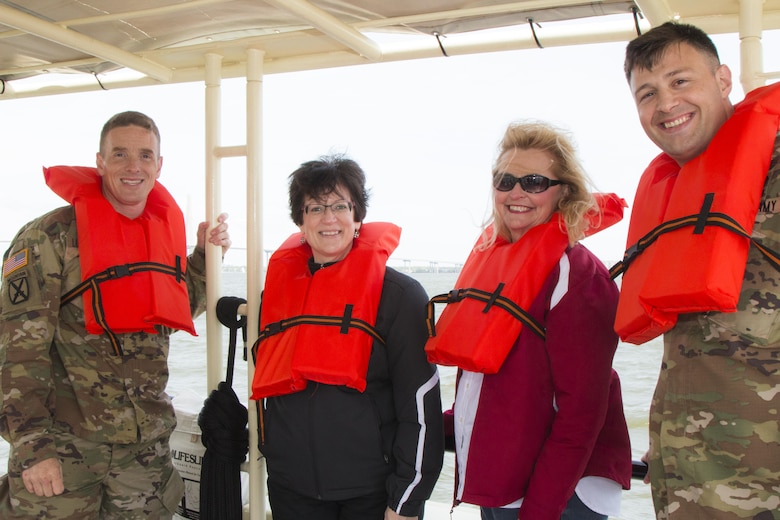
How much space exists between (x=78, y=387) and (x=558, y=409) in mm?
1732

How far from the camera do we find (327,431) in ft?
6.87

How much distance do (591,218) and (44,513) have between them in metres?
2.13

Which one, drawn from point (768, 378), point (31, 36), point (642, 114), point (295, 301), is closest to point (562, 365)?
point (768, 378)

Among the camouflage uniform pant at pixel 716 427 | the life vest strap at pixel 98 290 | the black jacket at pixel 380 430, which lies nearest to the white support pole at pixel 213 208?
the life vest strap at pixel 98 290

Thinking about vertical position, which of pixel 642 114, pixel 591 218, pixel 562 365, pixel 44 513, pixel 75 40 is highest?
pixel 75 40

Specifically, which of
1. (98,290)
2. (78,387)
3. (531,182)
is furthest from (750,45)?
(78,387)

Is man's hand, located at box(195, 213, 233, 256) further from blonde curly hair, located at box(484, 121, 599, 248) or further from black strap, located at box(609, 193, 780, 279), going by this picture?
black strap, located at box(609, 193, 780, 279)

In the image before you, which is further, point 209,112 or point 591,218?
point 209,112

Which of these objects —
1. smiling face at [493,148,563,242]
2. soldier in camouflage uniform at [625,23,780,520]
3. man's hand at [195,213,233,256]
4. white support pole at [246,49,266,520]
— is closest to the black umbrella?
white support pole at [246,49,266,520]

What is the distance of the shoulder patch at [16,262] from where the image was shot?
2.34 m

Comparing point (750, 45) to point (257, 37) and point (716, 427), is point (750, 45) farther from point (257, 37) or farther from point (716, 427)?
point (257, 37)

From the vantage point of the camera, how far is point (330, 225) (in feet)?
7.28

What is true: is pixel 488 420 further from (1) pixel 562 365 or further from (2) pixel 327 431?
(2) pixel 327 431

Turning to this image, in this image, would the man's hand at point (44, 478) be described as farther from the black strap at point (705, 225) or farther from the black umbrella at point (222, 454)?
the black strap at point (705, 225)
